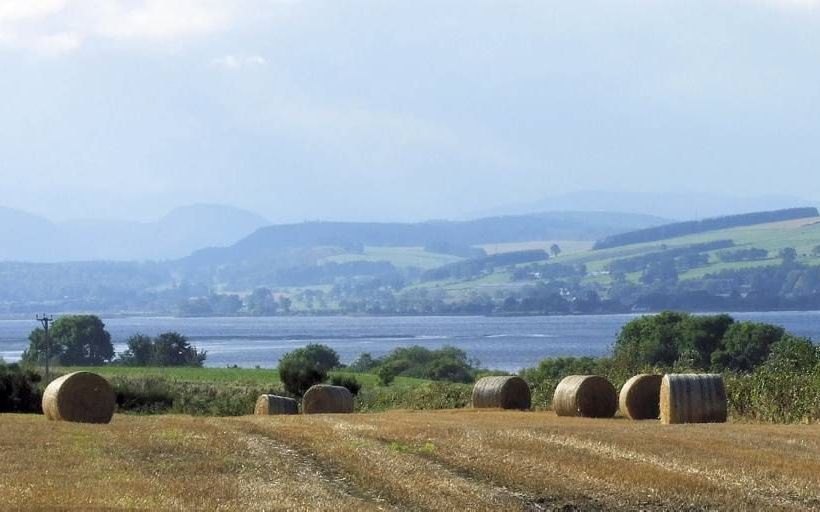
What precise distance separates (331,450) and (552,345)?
139m

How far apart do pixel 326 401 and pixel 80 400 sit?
11767mm

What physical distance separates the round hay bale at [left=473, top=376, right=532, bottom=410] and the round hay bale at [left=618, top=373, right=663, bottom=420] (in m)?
6.02

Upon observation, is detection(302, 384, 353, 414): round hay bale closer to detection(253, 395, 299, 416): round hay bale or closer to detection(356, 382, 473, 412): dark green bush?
detection(253, 395, 299, 416): round hay bale

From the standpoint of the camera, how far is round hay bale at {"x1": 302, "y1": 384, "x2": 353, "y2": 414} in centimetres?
4112

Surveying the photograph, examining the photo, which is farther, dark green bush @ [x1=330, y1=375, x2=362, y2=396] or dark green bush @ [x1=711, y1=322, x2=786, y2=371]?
dark green bush @ [x1=711, y1=322, x2=786, y2=371]

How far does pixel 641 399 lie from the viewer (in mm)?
35500

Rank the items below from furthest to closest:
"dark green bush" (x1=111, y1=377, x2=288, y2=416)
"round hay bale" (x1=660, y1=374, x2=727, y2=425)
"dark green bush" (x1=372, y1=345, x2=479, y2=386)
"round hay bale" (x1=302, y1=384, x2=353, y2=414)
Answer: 1. "dark green bush" (x1=372, y1=345, x2=479, y2=386)
2. "dark green bush" (x1=111, y1=377, x2=288, y2=416)
3. "round hay bale" (x1=302, y1=384, x2=353, y2=414)
4. "round hay bale" (x1=660, y1=374, x2=727, y2=425)

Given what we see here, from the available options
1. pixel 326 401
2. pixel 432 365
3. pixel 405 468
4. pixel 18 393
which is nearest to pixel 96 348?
pixel 432 365

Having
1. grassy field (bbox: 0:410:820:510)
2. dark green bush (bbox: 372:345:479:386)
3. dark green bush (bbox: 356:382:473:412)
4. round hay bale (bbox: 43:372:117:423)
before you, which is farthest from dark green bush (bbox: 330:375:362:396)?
grassy field (bbox: 0:410:820:510)

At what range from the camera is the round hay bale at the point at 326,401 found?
135 feet

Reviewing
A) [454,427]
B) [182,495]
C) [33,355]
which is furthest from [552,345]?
[182,495]

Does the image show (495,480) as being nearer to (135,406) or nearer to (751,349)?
(135,406)

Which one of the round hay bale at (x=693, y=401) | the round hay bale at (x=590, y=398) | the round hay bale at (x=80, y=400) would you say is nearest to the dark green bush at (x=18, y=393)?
the round hay bale at (x=80, y=400)

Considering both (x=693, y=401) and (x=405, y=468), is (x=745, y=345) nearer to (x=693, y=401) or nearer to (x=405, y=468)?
(x=693, y=401)
